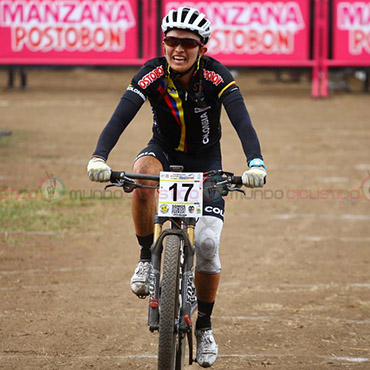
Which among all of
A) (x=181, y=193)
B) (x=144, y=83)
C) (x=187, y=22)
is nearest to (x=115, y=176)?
(x=181, y=193)

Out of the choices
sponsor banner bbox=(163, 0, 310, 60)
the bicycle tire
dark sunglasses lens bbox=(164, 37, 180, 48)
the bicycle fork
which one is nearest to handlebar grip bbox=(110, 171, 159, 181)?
the bicycle fork

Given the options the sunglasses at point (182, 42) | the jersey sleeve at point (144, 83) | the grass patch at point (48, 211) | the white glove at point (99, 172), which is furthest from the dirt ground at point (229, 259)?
the sunglasses at point (182, 42)

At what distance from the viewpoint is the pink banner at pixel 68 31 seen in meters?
18.0

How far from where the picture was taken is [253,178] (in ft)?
14.9

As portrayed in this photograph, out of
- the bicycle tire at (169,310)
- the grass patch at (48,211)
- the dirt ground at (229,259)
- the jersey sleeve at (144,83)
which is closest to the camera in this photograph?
the bicycle tire at (169,310)

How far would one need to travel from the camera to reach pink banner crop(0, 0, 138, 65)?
59.0 feet

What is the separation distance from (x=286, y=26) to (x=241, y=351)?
13.5m

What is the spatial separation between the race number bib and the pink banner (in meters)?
14.0

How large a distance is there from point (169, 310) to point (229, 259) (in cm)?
356

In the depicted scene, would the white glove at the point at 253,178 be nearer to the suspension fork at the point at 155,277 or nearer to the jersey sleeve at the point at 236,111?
the jersey sleeve at the point at 236,111

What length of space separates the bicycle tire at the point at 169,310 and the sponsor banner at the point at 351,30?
14.6 metres

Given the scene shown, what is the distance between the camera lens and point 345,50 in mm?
18250

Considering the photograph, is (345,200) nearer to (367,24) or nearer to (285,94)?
(367,24)

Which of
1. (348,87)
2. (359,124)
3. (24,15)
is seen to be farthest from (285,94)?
(24,15)
